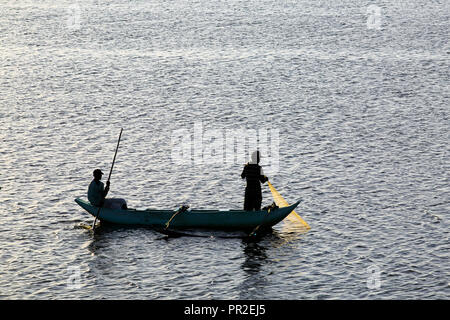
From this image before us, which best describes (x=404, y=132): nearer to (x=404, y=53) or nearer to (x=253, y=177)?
(x=253, y=177)

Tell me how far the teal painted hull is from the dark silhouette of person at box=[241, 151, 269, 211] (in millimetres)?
330

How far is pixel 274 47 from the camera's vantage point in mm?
67125

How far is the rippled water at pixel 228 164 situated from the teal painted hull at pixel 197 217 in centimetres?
42

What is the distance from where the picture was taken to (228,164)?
1444 inches

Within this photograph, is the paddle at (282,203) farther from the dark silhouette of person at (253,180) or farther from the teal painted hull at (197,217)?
the teal painted hull at (197,217)

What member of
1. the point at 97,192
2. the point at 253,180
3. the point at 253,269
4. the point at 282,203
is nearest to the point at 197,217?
the point at 253,180

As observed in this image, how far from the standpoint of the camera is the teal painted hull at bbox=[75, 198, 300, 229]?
27.4 m

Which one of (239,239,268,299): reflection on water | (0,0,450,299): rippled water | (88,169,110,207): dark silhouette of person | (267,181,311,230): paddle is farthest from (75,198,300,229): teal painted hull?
(267,181,311,230): paddle

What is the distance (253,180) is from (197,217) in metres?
2.22

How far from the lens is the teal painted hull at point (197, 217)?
90.0ft

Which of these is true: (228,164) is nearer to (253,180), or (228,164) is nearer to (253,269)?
(253,180)
